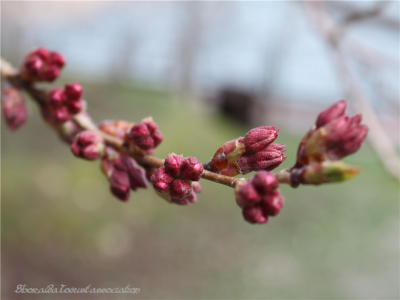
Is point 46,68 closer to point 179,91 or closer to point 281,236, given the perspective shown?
point 281,236

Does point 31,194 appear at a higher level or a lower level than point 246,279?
higher

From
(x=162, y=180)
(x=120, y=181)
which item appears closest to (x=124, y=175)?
(x=120, y=181)

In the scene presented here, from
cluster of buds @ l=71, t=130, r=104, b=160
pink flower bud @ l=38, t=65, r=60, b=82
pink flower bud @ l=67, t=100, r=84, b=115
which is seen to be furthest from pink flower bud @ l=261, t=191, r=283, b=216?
pink flower bud @ l=38, t=65, r=60, b=82

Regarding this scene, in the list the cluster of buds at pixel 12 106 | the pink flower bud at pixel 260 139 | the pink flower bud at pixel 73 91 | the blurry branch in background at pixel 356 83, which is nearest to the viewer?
the pink flower bud at pixel 260 139

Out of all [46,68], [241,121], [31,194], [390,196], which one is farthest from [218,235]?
[241,121]

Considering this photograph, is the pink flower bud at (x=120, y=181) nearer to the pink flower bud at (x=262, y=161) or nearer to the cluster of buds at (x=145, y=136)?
the cluster of buds at (x=145, y=136)

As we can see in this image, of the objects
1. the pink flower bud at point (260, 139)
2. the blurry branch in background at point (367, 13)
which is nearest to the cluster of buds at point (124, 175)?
the pink flower bud at point (260, 139)

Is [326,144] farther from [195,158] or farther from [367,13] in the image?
[367,13]

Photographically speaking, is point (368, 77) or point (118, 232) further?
point (118, 232)
